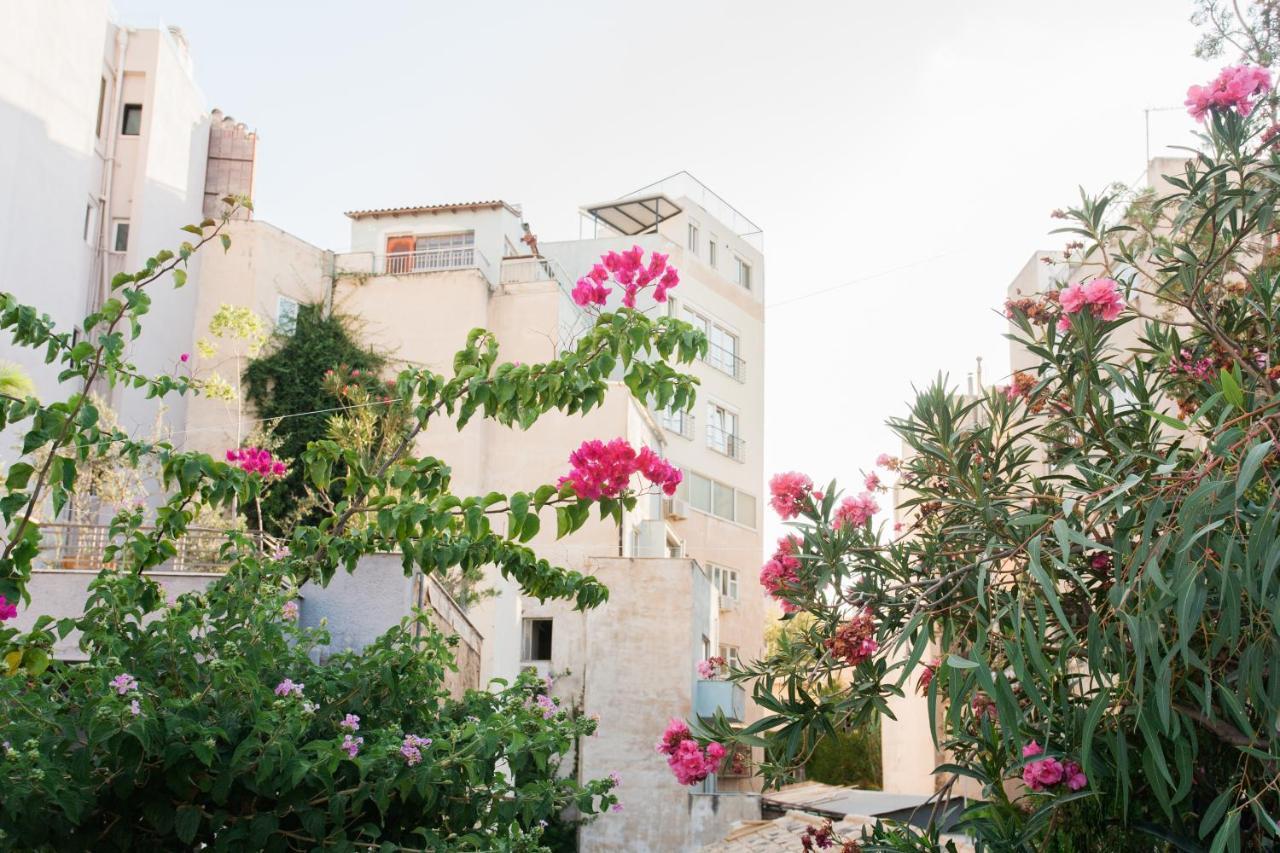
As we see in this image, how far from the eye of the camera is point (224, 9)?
13.2 meters

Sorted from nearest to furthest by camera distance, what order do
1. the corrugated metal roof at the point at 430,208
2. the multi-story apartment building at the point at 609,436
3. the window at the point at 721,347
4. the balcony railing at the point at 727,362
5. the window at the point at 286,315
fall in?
the multi-story apartment building at the point at 609,436
the window at the point at 286,315
the corrugated metal roof at the point at 430,208
the window at the point at 721,347
the balcony railing at the point at 727,362

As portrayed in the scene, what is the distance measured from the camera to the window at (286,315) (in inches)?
1051

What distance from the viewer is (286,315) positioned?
26938 mm

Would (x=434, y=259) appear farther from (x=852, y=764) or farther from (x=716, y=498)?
(x=852, y=764)

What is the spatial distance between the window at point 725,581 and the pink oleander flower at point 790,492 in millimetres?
27326

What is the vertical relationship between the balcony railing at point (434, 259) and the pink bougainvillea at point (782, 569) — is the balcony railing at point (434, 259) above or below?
above

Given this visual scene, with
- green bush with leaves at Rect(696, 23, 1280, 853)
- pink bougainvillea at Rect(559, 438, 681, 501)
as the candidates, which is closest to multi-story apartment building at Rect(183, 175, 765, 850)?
green bush with leaves at Rect(696, 23, 1280, 853)

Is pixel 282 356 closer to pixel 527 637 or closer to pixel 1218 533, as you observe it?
pixel 527 637

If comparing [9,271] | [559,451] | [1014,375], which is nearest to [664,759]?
[559,451]

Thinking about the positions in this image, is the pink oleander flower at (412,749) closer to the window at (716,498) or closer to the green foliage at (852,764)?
the window at (716,498)

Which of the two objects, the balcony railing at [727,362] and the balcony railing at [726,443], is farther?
the balcony railing at [727,362]

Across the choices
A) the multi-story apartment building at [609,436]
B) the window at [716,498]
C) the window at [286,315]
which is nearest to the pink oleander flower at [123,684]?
the multi-story apartment building at [609,436]

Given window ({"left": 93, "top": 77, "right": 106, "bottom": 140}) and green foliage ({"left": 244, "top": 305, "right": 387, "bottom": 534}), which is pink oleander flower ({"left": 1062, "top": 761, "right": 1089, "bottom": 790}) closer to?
green foliage ({"left": 244, "top": 305, "right": 387, "bottom": 534})

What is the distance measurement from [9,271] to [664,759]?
13.0m
